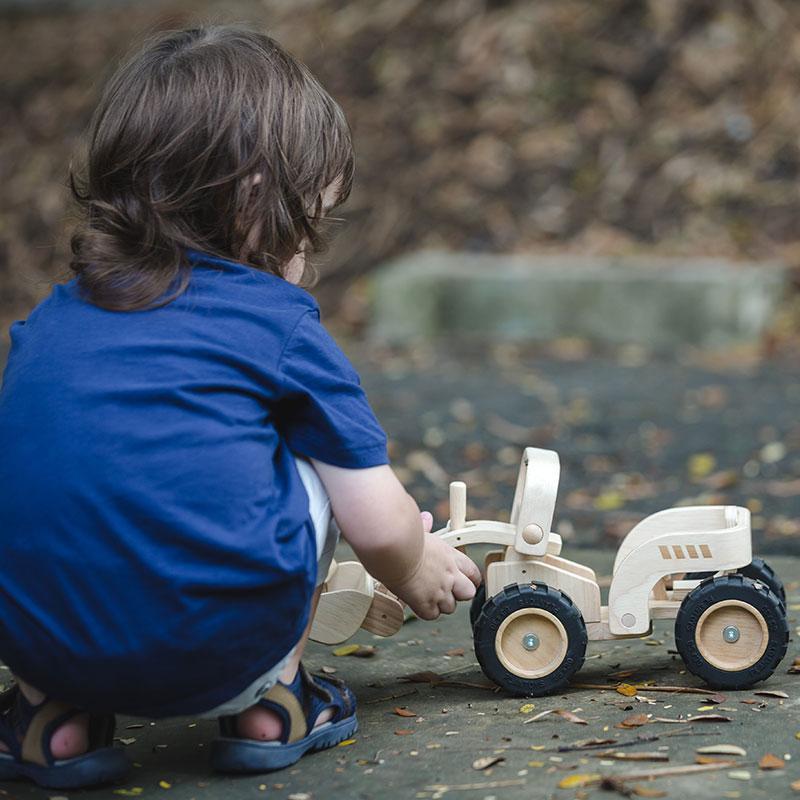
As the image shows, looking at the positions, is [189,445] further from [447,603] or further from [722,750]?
[722,750]

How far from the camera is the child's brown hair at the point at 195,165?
7.02ft

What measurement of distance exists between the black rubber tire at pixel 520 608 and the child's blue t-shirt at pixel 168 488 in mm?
467

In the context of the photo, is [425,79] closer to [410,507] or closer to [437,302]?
[437,302]

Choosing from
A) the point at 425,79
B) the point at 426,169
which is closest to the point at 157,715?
the point at 426,169

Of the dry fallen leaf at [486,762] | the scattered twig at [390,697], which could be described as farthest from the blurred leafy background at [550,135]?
the dry fallen leaf at [486,762]

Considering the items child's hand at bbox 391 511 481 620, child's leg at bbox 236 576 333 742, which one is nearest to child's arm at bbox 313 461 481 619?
child's hand at bbox 391 511 481 620

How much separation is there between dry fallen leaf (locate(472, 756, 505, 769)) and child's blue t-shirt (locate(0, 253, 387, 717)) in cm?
35

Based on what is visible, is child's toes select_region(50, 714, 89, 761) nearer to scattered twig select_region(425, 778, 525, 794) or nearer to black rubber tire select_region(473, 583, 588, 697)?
scattered twig select_region(425, 778, 525, 794)

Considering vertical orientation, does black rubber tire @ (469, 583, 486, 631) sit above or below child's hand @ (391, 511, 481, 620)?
below

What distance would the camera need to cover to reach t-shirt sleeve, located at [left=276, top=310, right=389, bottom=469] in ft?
6.81

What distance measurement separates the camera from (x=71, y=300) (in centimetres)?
216

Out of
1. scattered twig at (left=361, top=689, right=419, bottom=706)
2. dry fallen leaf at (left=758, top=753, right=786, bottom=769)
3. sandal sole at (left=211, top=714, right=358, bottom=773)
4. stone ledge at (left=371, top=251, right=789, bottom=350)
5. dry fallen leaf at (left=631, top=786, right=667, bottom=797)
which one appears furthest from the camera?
stone ledge at (left=371, top=251, right=789, bottom=350)

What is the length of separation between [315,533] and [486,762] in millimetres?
450

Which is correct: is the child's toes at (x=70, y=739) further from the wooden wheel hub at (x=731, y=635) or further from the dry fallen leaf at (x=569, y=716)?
the wooden wheel hub at (x=731, y=635)
